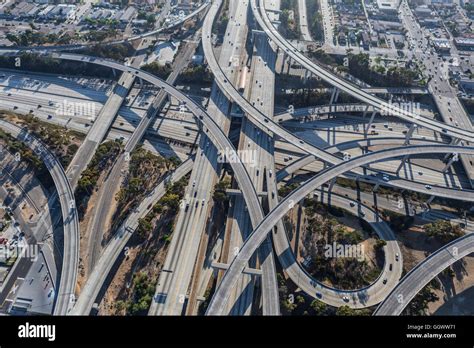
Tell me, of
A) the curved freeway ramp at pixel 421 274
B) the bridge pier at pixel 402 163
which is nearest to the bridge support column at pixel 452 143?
the bridge pier at pixel 402 163

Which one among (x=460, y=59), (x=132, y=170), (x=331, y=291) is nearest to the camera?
(x=331, y=291)

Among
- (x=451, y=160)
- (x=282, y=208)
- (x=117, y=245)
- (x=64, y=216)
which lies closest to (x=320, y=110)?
(x=451, y=160)

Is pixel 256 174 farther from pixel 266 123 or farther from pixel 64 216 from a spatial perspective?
pixel 64 216

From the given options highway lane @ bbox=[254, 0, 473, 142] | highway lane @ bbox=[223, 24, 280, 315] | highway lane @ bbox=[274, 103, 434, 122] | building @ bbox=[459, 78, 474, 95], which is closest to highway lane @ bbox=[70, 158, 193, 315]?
Result: highway lane @ bbox=[223, 24, 280, 315]

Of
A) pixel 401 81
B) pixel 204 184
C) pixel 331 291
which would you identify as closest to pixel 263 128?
pixel 204 184

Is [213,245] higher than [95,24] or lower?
lower

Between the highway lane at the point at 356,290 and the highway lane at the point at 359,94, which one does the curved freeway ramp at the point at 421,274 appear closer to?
the highway lane at the point at 356,290
